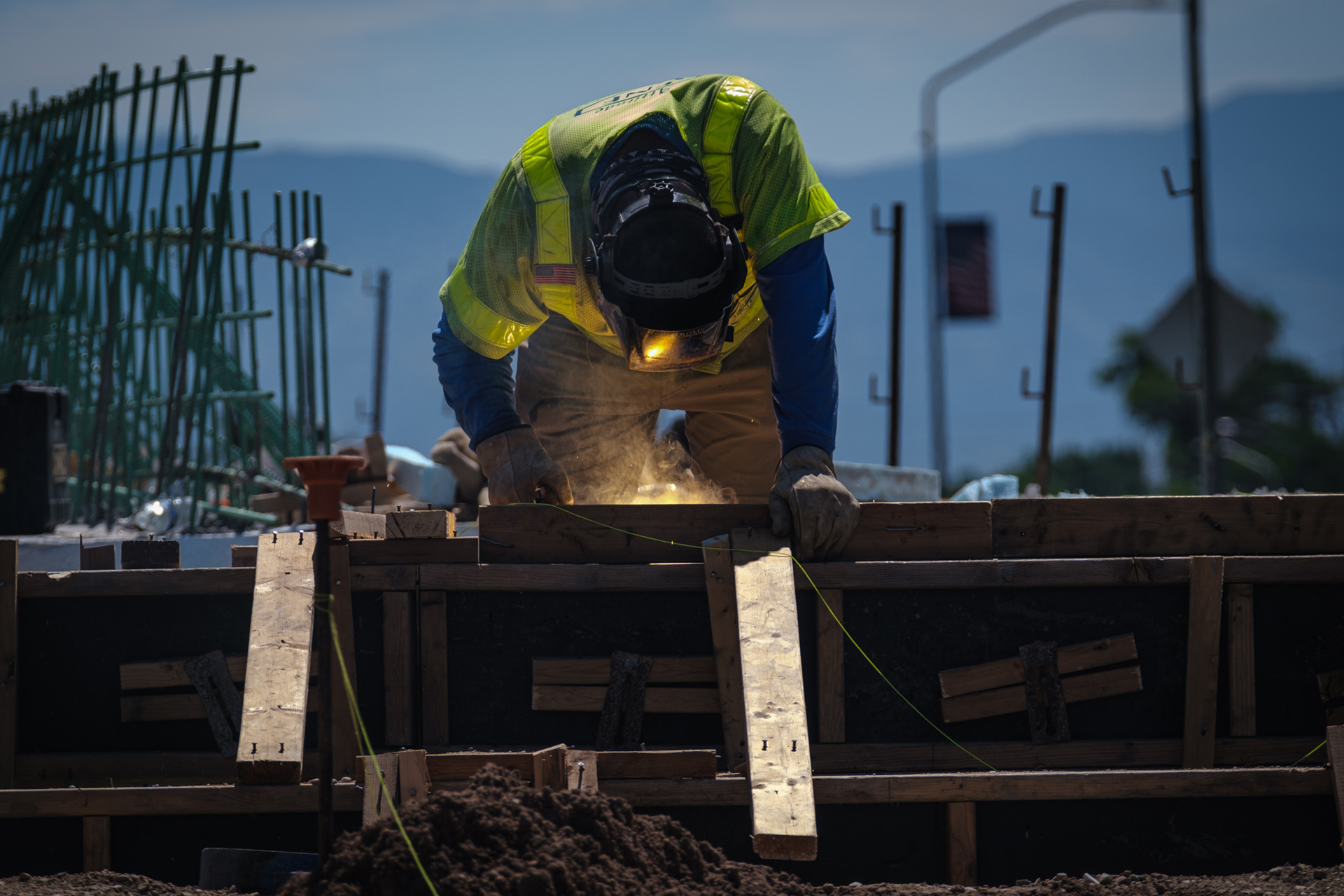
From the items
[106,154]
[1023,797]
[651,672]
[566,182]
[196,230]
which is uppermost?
[106,154]

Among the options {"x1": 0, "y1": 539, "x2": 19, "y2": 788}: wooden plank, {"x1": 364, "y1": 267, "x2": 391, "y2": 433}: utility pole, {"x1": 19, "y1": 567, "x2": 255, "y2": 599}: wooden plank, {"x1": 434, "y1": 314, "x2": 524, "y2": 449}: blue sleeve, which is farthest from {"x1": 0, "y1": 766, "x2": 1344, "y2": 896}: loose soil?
{"x1": 364, "y1": 267, "x2": 391, "y2": 433}: utility pole

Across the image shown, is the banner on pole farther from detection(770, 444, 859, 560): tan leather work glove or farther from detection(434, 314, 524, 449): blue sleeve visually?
detection(770, 444, 859, 560): tan leather work glove

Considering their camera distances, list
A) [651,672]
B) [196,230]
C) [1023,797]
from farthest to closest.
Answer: [196,230], [651,672], [1023,797]

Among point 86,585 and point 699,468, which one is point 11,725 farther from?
point 699,468

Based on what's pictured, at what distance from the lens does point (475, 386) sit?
15.5 feet

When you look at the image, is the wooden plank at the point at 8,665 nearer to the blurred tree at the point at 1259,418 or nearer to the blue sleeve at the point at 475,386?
the blue sleeve at the point at 475,386

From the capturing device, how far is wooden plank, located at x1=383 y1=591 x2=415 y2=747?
380cm

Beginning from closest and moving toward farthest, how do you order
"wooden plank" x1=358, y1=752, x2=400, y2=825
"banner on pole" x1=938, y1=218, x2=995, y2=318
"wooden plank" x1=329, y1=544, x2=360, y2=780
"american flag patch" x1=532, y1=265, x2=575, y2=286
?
"wooden plank" x1=358, y1=752, x2=400, y2=825
"wooden plank" x1=329, y1=544, x2=360, y2=780
"american flag patch" x1=532, y1=265, x2=575, y2=286
"banner on pole" x1=938, y1=218, x2=995, y2=318

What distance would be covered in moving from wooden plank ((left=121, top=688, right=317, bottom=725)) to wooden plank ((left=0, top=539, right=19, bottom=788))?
1.15ft

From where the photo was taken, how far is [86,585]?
13.0ft

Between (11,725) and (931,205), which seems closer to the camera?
(11,725)

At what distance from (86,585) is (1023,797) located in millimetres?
3090

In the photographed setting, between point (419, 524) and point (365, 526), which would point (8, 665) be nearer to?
point (365, 526)

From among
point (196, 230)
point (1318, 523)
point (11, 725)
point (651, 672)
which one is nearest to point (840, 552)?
point (651, 672)
